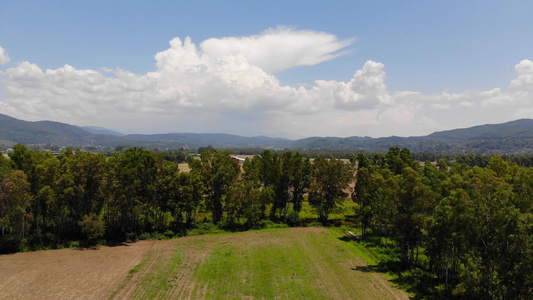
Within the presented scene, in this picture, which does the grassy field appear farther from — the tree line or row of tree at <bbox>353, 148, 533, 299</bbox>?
the tree line

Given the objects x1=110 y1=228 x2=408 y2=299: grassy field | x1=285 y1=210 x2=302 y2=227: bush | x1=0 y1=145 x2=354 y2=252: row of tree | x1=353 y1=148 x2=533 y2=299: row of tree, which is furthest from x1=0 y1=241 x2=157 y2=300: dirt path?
x1=353 y1=148 x2=533 y2=299: row of tree

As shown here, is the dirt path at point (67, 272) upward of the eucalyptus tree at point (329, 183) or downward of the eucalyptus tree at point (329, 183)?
downward

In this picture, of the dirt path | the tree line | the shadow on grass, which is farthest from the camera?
the shadow on grass

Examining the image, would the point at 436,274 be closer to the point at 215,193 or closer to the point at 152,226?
the point at 215,193

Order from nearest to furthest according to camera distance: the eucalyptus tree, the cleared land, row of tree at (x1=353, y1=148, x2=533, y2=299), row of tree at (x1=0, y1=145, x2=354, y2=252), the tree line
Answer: row of tree at (x1=353, y1=148, x2=533, y2=299)
the tree line
the cleared land
row of tree at (x1=0, y1=145, x2=354, y2=252)
the eucalyptus tree

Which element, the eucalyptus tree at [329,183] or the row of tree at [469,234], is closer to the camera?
the row of tree at [469,234]

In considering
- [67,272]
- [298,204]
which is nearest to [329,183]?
[298,204]

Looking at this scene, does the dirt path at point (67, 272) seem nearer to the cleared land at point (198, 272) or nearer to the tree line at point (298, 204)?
the cleared land at point (198, 272)

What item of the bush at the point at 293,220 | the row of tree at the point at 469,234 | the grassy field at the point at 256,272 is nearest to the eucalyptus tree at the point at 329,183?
the bush at the point at 293,220
